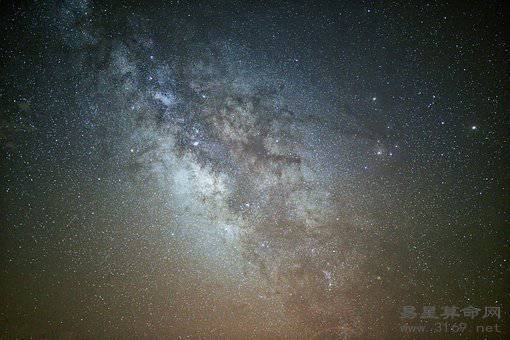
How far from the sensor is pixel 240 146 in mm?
3145

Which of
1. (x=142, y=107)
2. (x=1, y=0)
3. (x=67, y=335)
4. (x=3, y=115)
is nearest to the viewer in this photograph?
(x=1, y=0)

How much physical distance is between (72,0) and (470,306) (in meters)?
6.95

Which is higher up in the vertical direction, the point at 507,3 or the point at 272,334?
the point at 507,3

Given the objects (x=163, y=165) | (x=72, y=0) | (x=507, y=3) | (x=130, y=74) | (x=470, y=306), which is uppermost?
(x=507, y=3)

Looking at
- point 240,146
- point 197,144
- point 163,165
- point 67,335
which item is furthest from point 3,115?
point 67,335

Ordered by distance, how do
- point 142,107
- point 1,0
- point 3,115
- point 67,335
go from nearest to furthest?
point 1,0, point 3,115, point 142,107, point 67,335

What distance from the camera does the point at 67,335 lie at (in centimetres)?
339

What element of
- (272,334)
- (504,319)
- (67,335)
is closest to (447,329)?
(504,319)

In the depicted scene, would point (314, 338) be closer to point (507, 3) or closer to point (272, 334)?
point (272, 334)

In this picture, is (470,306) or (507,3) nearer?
(507,3)

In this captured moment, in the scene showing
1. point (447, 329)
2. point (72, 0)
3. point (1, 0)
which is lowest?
point (447, 329)

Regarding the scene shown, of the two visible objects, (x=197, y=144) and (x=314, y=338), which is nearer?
(x=197, y=144)

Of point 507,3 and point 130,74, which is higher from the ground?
point 507,3

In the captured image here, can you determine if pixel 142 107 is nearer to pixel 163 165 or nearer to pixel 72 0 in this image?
pixel 163 165
